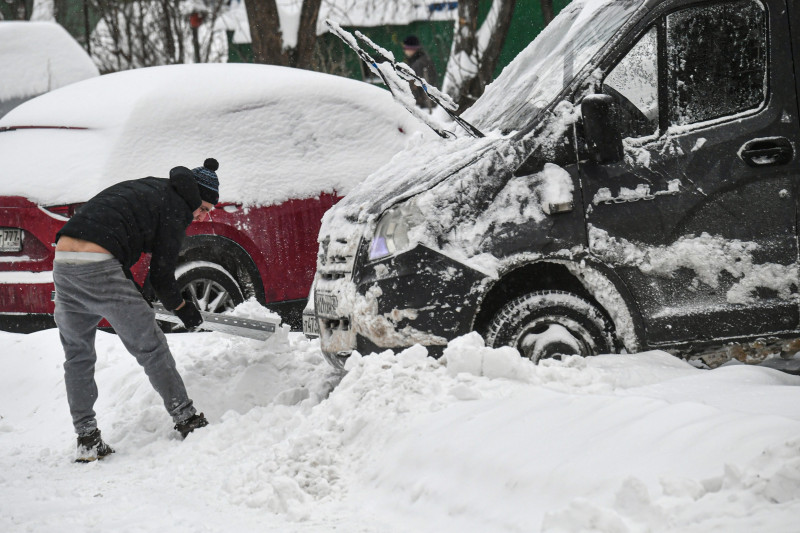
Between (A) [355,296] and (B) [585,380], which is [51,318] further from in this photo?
(B) [585,380]

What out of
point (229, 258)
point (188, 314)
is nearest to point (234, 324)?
point (188, 314)

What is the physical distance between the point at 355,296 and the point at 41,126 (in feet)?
10.9

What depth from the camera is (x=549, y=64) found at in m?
5.04

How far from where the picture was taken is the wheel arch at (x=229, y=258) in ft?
20.6

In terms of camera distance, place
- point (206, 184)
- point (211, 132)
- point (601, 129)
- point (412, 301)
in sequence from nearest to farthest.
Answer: point (601, 129), point (412, 301), point (206, 184), point (211, 132)

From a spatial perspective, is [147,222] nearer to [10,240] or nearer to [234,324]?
[234,324]

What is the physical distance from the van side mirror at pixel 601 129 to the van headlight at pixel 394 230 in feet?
2.83

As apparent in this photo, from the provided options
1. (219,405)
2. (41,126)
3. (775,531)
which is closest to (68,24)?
(41,126)

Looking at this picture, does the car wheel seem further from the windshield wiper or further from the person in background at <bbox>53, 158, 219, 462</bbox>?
the windshield wiper

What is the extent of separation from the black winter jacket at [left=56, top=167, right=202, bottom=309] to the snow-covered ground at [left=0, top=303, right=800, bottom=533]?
2.77 ft

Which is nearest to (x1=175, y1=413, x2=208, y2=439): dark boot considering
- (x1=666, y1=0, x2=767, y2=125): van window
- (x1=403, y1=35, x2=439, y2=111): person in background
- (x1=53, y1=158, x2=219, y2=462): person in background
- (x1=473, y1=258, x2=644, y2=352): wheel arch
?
(x1=53, y1=158, x2=219, y2=462): person in background

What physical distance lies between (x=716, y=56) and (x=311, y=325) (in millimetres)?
2490

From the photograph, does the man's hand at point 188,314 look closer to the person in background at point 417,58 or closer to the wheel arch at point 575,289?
the wheel arch at point 575,289

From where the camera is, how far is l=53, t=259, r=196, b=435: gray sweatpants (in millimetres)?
4676
